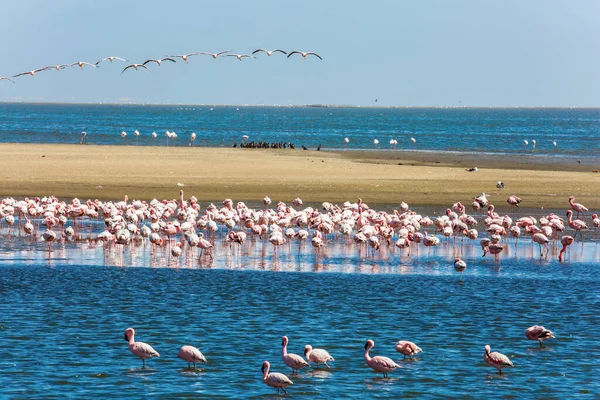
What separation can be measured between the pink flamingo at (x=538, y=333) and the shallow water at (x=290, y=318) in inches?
7.6

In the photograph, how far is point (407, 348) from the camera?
13.6 meters

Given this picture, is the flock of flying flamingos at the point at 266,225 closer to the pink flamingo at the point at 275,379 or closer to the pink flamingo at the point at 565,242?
the pink flamingo at the point at 565,242

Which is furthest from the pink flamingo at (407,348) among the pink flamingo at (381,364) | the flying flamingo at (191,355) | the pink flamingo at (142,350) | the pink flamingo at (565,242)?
the pink flamingo at (565,242)

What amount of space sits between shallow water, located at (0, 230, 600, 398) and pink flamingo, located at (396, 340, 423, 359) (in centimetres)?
18

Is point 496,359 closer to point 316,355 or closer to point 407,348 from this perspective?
point 407,348

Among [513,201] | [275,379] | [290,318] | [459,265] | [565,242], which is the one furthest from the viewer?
[513,201]

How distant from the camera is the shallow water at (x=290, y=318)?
1266 centimetres

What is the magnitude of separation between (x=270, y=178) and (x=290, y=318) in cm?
2311

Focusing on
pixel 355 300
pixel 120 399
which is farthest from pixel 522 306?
pixel 120 399

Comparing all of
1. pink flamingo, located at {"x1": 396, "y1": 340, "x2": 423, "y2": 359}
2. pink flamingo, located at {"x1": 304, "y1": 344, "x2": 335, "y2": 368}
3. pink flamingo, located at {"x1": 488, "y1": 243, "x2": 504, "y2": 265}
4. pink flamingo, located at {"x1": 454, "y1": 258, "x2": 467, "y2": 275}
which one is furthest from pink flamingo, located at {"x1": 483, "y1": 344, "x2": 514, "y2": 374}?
pink flamingo, located at {"x1": 488, "y1": 243, "x2": 504, "y2": 265}

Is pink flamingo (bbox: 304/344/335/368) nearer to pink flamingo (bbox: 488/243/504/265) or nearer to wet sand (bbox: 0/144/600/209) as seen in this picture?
pink flamingo (bbox: 488/243/504/265)

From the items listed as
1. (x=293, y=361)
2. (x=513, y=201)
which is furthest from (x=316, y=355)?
(x=513, y=201)

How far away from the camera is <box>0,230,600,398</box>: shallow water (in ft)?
41.5

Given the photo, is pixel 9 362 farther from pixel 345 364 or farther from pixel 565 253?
pixel 565 253
